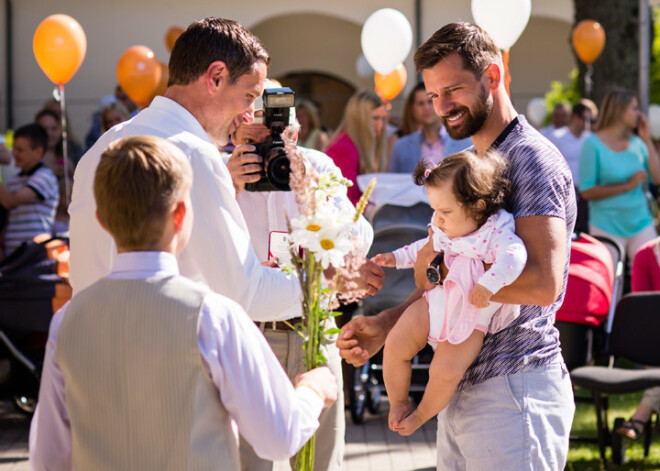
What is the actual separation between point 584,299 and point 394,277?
1239 millimetres

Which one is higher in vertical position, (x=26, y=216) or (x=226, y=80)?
(x=226, y=80)

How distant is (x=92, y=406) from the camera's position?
2.15 metres

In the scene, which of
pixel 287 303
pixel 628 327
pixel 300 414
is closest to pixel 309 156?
pixel 287 303

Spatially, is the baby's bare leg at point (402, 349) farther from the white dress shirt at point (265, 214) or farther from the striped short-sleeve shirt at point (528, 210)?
the white dress shirt at point (265, 214)

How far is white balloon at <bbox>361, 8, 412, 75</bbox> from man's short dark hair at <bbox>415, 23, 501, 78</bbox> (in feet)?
18.8

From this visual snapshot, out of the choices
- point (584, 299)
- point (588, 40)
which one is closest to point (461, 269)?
point (584, 299)

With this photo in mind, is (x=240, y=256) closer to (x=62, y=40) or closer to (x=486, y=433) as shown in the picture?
(x=486, y=433)

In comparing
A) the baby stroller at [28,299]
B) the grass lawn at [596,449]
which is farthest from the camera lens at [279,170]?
the baby stroller at [28,299]

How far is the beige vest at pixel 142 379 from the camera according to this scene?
2.11m

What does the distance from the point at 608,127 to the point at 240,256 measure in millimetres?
5987

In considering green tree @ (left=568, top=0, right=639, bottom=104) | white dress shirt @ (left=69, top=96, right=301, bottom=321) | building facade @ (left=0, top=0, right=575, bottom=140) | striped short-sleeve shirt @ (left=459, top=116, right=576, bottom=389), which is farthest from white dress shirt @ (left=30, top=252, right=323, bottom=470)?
building facade @ (left=0, top=0, right=575, bottom=140)

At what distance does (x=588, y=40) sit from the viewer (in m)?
11.5

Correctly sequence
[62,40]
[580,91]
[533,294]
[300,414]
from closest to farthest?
[300,414], [533,294], [62,40], [580,91]

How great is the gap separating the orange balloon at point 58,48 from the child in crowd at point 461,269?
632cm
